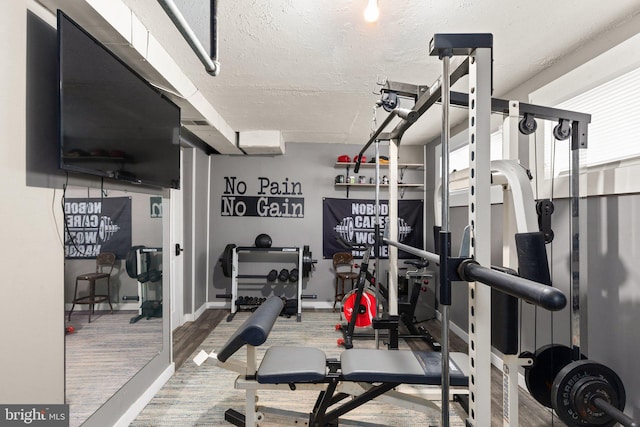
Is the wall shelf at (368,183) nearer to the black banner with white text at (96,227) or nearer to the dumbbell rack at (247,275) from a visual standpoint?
the dumbbell rack at (247,275)

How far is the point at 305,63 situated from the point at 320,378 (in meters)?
1.99

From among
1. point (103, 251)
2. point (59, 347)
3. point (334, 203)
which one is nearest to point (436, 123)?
point (334, 203)

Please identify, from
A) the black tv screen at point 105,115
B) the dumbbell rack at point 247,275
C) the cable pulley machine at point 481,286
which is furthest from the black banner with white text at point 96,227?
the dumbbell rack at point 247,275

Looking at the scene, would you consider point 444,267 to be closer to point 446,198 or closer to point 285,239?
point 446,198

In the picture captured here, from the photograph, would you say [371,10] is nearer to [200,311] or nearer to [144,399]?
[144,399]

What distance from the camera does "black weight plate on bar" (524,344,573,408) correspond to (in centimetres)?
147

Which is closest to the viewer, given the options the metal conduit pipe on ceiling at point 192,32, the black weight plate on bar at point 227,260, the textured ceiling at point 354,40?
the metal conduit pipe on ceiling at point 192,32

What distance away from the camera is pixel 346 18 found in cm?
161

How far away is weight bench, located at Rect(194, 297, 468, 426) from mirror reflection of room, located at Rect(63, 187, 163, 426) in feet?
1.78

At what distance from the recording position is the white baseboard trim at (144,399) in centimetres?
175

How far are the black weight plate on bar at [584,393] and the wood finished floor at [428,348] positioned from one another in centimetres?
19

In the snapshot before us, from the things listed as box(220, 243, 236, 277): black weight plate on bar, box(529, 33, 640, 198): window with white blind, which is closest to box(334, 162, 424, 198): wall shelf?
box(220, 243, 236, 277): black weight plate on bar

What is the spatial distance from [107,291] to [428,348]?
2759mm

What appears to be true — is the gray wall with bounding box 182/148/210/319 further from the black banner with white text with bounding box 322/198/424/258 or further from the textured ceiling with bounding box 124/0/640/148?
the black banner with white text with bounding box 322/198/424/258
